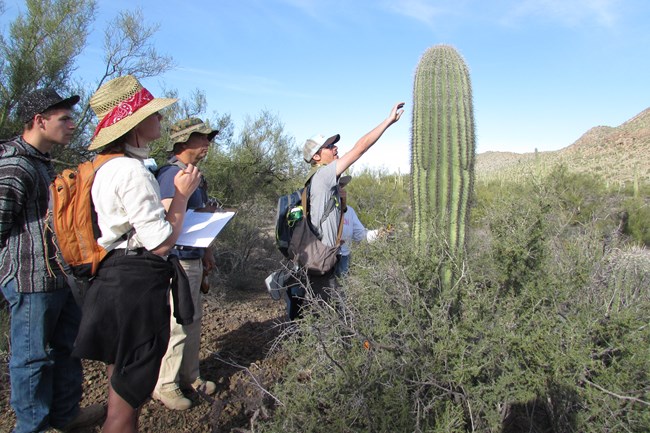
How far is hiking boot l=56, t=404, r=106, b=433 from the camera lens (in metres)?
2.92

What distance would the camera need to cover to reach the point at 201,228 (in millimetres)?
2500

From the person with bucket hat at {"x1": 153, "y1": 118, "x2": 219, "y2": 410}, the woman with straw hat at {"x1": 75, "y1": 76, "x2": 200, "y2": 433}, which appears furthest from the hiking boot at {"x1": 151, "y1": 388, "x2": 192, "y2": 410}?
the woman with straw hat at {"x1": 75, "y1": 76, "x2": 200, "y2": 433}

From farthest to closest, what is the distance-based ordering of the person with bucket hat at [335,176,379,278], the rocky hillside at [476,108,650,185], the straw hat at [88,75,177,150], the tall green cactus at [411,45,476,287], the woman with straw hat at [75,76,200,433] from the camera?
1. the rocky hillside at [476,108,650,185]
2. the tall green cactus at [411,45,476,287]
3. the person with bucket hat at [335,176,379,278]
4. the straw hat at [88,75,177,150]
5. the woman with straw hat at [75,76,200,433]

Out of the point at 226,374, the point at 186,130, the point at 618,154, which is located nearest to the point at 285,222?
the point at 186,130

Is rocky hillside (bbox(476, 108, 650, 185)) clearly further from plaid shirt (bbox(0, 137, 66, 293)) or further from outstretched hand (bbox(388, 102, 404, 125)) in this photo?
plaid shirt (bbox(0, 137, 66, 293))

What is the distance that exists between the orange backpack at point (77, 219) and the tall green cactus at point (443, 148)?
229 cm

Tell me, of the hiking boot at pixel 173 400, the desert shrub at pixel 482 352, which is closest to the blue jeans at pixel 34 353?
the hiking boot at pixel 173 400

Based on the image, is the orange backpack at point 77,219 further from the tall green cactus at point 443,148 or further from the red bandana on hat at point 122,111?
the tall green cactus at point 443,148

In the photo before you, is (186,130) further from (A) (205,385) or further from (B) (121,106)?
(A) (205,385)

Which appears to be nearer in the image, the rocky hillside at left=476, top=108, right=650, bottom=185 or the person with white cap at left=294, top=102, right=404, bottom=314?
the person with white cap at left=294, top=102, right=404, bottom=314

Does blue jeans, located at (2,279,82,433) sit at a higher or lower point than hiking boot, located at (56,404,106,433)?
higher

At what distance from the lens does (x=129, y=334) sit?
2.09 metres

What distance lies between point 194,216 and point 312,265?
1.04 meters

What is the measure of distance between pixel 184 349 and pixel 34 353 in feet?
3.02
